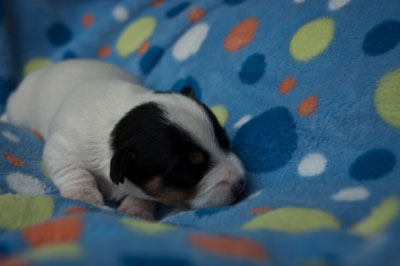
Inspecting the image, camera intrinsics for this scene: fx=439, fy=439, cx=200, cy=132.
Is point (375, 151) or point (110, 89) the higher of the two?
point (110, 89)

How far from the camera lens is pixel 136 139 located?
222cm

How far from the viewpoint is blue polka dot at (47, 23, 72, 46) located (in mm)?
4238

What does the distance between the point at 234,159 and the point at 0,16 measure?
2.82 m

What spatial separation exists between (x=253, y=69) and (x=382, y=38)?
0.78 m

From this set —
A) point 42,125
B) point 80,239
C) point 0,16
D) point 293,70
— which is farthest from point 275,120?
point 0,16

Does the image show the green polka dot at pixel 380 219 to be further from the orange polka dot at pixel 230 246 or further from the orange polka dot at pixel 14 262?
the orange polka dot at pixel 14 262

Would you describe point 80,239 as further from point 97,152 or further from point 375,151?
point 375,151

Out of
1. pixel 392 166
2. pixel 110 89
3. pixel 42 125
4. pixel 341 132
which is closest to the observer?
pixel 392 166

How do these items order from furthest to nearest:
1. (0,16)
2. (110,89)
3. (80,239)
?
(0,16)
(110,89)
(80,239)

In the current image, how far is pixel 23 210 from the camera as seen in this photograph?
190cm

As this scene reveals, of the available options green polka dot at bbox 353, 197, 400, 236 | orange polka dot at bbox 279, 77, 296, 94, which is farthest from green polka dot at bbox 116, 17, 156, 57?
green polka dot at bbox 353, 197, 400, 236

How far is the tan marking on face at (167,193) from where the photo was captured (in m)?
2.20

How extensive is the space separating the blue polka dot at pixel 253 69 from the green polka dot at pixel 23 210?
1381mm

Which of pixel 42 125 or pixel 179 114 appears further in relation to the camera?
pixel 42 125
